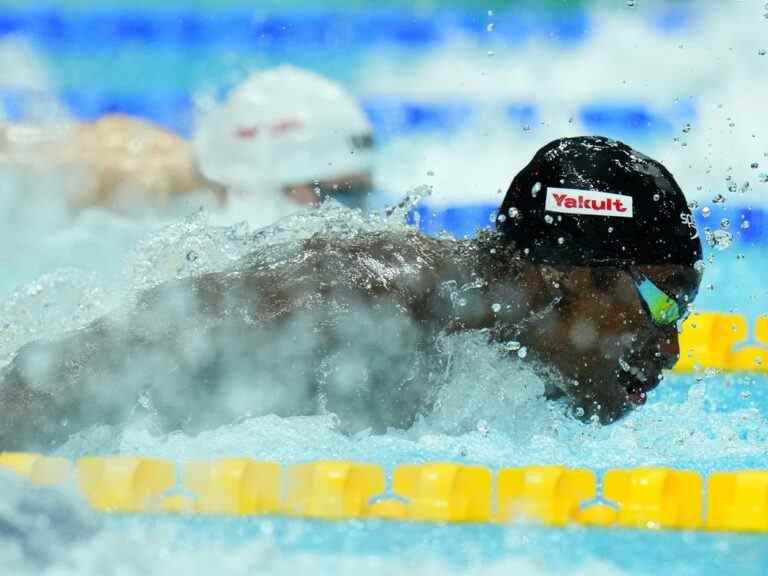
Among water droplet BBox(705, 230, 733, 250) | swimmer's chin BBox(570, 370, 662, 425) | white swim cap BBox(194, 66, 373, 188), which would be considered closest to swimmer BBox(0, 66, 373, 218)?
white swim cap BBox(194, 66, 373, 188)

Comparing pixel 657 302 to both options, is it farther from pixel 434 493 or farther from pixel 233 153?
pixel 233 153

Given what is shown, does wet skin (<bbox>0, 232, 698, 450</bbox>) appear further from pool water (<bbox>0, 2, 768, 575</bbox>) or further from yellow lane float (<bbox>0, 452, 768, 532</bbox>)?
pool water (<bbox>0, 2, 768, 575</bbox>)

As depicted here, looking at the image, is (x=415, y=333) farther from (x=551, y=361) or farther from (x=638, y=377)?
(x=638, y=377)

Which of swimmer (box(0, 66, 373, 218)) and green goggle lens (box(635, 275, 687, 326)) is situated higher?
swimmer (box(0, 66, 373, 218))

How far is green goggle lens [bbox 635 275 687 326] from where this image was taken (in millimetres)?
2379

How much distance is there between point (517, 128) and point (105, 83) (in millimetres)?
2085

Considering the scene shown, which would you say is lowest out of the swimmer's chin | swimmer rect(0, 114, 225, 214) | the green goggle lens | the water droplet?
the swimmer's chin

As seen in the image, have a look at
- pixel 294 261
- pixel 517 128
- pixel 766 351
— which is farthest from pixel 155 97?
pixel 294 261

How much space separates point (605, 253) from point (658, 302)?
0.14 metres

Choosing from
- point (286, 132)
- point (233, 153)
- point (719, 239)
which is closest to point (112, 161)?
point (233, 153)

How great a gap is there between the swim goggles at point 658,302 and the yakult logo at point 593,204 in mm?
117

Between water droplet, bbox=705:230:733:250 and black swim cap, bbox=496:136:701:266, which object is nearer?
black swim cap, bbox=496:136:701:266

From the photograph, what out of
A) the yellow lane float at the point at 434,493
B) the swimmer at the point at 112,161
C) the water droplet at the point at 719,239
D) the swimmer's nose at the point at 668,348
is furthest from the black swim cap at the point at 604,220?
the swimmer at the point at 112,161

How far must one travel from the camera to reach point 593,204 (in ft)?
7.82
